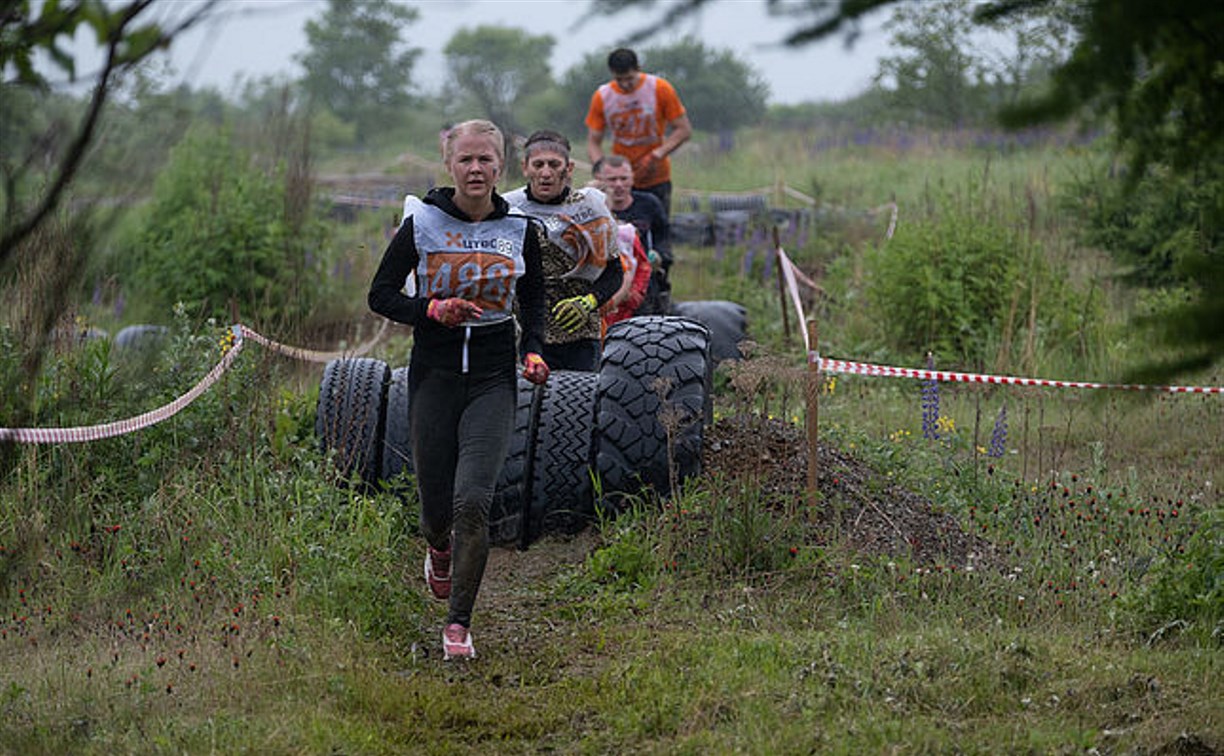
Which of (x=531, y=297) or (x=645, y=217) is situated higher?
(x=645, y=217)

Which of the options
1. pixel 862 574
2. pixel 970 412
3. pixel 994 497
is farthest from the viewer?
pixel 970 412

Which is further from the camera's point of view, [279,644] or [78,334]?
[78,334]

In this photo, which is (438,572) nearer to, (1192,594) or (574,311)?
(574,311)

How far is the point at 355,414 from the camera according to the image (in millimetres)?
7324

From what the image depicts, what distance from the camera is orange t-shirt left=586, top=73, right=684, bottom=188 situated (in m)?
11.4

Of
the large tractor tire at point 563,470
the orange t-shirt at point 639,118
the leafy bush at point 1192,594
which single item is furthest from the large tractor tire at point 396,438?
the orange t-shirt at point 639,118

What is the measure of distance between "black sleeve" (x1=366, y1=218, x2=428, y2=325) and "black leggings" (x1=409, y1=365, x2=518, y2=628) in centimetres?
25

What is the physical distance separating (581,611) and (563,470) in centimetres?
107

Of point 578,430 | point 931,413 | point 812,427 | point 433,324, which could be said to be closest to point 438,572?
point 433,324

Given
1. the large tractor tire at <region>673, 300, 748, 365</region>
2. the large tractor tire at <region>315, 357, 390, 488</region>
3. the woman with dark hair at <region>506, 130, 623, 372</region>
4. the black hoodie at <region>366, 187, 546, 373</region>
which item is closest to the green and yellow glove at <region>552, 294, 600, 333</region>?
the woman with dark hair at <region>506, 130, 623, 372</region>

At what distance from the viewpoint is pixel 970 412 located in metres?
9.98

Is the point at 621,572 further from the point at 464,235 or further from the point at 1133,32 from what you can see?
the point at 1133,32

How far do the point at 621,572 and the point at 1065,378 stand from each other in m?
5.63

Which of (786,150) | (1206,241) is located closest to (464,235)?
(1206,241)
